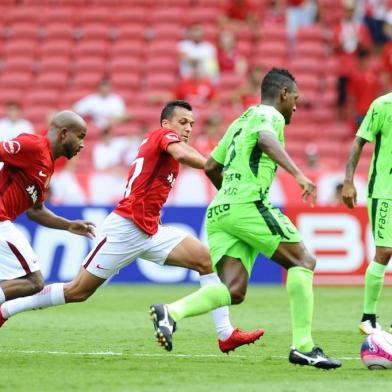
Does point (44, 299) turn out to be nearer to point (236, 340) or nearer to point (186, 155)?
point (236, 340)

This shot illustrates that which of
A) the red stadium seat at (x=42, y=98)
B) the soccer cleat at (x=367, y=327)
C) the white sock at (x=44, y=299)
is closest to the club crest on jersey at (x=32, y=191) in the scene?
the white sock at (x=44, y=299)

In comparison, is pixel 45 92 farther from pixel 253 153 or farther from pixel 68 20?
pixel 253 153

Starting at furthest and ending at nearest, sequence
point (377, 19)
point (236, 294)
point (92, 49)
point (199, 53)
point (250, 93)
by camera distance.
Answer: point (92, 49) → point (377, 19) → point (199, 53) → point (250, 93) → point (236, 294)

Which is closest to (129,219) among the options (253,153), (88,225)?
(88,225)

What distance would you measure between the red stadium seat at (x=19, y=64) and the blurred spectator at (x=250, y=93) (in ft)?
16.2

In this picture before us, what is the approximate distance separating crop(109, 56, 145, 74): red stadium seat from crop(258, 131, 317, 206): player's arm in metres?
15.6

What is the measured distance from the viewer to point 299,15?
925 inches

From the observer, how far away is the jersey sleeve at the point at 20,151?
914 centimetres

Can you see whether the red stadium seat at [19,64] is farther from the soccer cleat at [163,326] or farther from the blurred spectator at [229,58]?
the soccer cleat at [163,326]

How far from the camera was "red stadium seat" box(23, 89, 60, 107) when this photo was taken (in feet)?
76.8

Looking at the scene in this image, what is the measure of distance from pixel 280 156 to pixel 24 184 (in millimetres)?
2303

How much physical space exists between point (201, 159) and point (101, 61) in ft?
51.0

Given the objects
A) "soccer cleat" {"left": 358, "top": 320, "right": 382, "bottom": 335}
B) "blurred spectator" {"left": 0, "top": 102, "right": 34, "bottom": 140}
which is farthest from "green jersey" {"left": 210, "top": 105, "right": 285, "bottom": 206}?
"blurred spectator" {"left": 0, "top": 102, "right": 34, "bottom": 140}

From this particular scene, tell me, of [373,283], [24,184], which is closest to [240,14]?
[373,283]
